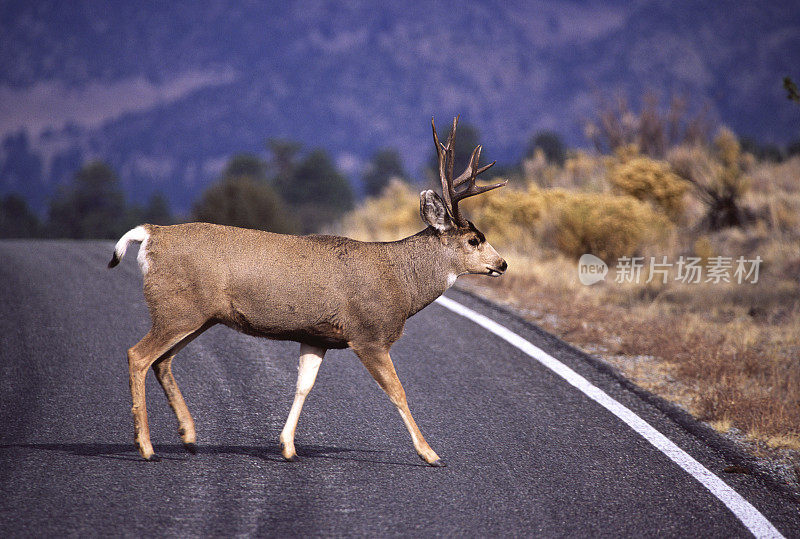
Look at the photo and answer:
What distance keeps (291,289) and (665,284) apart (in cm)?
854

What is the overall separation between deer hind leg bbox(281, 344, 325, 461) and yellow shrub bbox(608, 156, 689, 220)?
41.3ft

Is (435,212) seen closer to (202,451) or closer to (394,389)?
(394,389)

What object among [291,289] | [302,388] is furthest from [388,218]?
[291,289]

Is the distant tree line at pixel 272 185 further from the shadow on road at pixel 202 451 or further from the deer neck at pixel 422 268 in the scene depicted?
the shadow on road at pixel 202 451

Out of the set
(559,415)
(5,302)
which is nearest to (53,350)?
(5,302)

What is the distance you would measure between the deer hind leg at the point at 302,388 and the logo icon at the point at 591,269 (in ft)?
24.9

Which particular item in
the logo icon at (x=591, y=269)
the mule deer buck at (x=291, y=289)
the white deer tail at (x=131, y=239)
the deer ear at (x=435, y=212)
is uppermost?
the deer ear at (x=435, y=212)

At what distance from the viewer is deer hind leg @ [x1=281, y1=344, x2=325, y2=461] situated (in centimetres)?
504

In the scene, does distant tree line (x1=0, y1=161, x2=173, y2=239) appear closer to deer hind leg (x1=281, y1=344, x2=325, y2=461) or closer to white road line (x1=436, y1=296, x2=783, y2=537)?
white road line (x1=436, y1=296, x2=783, y2=537)

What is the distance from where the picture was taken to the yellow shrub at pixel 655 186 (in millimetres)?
16406

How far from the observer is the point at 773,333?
9359 mm

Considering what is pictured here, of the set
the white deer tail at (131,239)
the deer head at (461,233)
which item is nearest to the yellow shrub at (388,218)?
the deer head at (461,233)

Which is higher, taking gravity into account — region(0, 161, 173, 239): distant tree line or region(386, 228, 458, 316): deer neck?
region(386, 228, 458, 316): deer neck

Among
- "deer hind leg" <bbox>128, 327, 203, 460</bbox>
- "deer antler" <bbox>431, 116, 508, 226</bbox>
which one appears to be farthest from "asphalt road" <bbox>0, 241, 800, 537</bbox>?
"deer antler" <bbox>431, 116, 508, 226</bbox>
